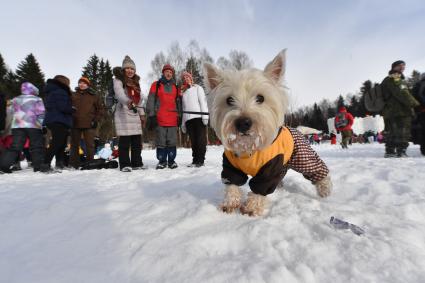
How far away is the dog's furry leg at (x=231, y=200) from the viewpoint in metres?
2.37

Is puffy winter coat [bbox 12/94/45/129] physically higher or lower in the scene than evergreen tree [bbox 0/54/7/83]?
lower

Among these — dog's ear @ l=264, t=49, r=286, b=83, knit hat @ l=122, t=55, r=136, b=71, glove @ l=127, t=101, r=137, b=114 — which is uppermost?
knit hat @ l=122, t=55, r=136, b=71

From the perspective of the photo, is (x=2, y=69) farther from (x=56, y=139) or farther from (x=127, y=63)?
(x=127, y=63)

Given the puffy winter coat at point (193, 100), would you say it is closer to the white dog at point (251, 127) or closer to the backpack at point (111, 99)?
the backpack at point (111, 99)

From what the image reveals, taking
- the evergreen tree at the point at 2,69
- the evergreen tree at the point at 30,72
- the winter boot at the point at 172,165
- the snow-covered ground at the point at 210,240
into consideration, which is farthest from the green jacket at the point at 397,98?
the evergreen tree at the point at 2,69

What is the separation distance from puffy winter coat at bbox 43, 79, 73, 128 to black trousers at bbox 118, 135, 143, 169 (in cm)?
157

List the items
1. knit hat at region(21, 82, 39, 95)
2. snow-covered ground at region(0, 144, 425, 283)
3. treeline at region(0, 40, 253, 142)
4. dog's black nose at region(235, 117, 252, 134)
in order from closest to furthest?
snow-covered ground at region(0, 144, 425, 283) < dog's black nose at region(235, 117, 252, 134) < knit hat at region(21, 82, 39, 95) < treeline at region(0, 40, 253, 142)

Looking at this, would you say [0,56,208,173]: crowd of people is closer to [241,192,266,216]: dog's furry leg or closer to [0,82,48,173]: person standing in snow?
[0,82,48,173]: person standing in snow

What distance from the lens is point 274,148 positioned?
2424 mm

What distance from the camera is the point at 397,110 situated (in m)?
6.88

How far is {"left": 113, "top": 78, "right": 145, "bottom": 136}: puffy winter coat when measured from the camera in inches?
238

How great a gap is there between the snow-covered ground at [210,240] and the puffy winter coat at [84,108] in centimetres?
456

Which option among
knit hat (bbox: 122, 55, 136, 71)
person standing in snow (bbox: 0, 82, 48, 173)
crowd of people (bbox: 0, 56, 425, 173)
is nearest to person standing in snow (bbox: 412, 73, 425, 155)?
crowd of people (bbox: 0, 56, 425, 173)

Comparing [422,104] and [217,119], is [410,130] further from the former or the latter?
[217,119]
